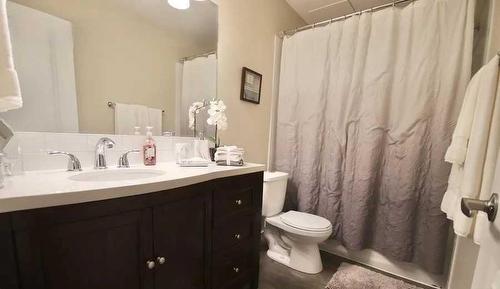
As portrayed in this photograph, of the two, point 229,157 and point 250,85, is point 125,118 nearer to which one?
point 229,157

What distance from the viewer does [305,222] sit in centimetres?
161

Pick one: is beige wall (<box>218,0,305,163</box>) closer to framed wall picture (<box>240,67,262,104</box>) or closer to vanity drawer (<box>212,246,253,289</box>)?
framed wall picture (<box>240,67,262,104</box>)

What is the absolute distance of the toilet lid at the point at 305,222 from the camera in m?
1.54

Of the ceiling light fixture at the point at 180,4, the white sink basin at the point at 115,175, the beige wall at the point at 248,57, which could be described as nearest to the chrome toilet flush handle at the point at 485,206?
the white sink basin at the point at 115,175

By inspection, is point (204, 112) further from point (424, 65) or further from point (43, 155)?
point (424, 65)

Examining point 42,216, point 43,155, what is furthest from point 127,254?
point 43,155

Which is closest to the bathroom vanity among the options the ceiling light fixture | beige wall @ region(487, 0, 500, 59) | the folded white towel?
the folded white towel

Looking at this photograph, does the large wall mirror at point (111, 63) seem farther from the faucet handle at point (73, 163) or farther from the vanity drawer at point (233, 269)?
the vanity drawer at point (233, 269)

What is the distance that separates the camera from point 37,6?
0.88 meters

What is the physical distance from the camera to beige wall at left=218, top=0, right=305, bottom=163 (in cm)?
164

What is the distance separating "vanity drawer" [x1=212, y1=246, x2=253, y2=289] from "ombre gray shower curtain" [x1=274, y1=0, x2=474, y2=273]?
2.77 feet

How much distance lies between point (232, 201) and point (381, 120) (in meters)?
1.28

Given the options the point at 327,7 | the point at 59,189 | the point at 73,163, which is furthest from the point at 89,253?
the point at 327,7

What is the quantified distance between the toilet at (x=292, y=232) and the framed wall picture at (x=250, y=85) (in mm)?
698
